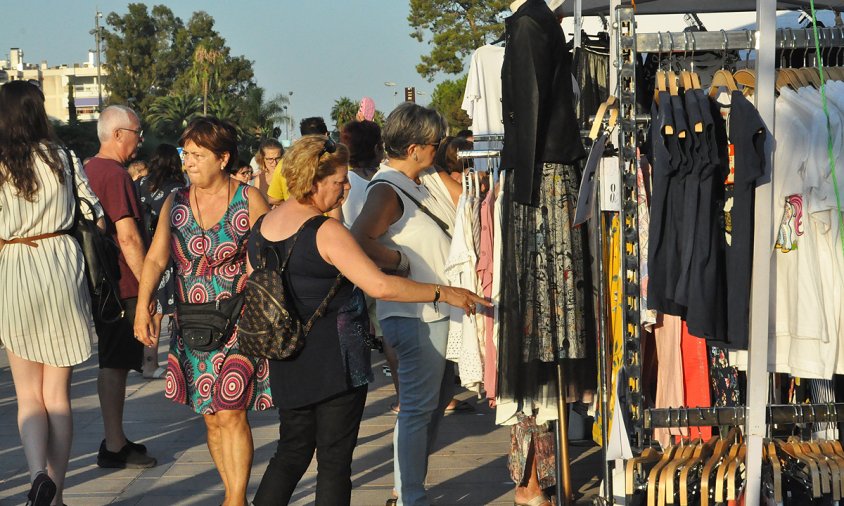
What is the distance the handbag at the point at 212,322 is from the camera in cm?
516

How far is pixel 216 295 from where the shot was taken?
5219mm

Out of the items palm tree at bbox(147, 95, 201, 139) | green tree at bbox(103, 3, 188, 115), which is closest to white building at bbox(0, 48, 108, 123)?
green tree at bbox(103, 3, 188, 115)

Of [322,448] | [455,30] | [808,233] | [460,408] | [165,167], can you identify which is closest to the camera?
[808,233]

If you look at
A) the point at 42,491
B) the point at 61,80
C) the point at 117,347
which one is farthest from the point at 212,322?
the point at 61,80

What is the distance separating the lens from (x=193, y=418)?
26.9 ft

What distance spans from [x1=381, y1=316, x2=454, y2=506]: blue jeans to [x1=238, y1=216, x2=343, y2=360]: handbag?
890 mm

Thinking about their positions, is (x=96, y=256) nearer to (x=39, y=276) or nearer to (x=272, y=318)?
(x=39, y=276)

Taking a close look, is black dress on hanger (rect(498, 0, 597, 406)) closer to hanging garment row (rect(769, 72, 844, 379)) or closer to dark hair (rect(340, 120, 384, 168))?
hanging garment row (rect(769, 72, 844, 379))

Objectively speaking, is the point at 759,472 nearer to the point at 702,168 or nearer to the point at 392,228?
the point at 702,168

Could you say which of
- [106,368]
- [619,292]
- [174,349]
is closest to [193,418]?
[106,368]

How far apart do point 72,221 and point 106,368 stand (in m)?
1.54

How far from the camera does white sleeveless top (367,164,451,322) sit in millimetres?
5320

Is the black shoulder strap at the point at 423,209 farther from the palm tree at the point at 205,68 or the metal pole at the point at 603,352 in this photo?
the palm tree at the point at 205,68

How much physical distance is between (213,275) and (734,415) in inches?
96.5
